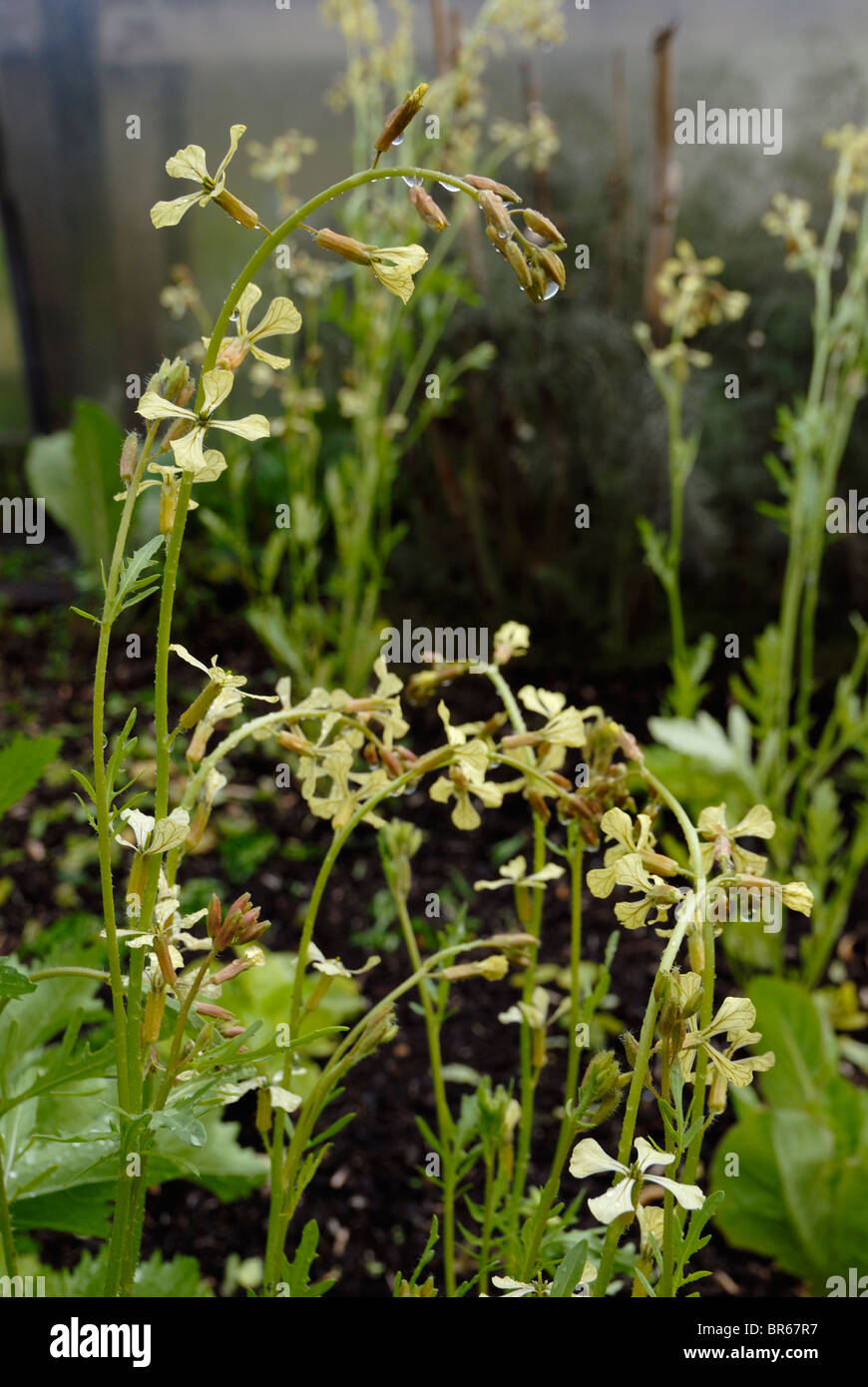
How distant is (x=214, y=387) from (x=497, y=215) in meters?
0.12

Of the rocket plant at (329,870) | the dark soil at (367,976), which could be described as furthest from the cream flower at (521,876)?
the dark soil at (367,976)

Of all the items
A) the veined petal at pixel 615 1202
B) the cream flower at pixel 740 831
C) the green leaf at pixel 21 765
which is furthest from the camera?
the green leaf at pixel 21 765

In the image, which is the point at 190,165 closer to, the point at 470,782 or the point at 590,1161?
the point at 470,782

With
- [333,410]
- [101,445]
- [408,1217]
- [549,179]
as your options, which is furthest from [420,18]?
[408,1217]

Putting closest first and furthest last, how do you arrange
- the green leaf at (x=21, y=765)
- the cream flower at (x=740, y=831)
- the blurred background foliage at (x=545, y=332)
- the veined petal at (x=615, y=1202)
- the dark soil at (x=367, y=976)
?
the veined petal at (x=615, y=1202) < the cream flower at (x=740, y=831) < the green leaf at (x=21, y=765) < the dark soil at (x=367, y=976) < the blurred background foliage at (x=545, y=332)

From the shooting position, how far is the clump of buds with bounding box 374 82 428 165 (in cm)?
44

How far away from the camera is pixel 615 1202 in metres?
0.41

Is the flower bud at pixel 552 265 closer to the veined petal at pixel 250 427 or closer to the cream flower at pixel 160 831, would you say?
the veined petal at pixel 250 427

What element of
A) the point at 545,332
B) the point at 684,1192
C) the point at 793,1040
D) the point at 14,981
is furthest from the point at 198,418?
the point at 545,332

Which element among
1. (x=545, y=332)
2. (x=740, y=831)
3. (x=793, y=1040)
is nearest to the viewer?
(x=740, y=831)

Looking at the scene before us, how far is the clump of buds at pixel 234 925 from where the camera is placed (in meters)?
0.46

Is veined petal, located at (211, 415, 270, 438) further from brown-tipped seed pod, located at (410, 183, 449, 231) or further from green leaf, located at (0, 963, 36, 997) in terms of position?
green leaf, located at (0, 963, 36, 997)

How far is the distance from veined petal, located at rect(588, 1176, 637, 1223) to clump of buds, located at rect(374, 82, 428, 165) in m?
0.40
